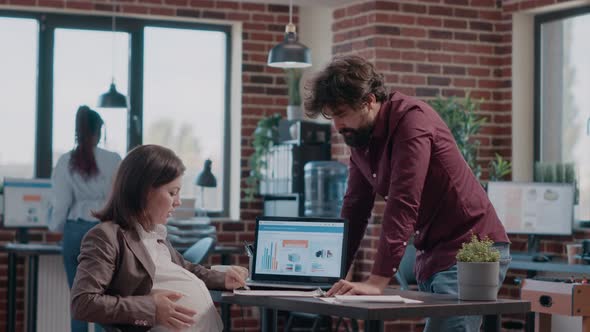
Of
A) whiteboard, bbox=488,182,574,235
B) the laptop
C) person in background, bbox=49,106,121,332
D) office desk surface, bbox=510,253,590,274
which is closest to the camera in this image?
the laptop

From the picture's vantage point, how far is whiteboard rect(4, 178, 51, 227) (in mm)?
6895

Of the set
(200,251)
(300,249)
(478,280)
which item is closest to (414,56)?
(200,251)

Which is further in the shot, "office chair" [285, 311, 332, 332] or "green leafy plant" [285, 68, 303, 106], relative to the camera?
"green leafy plant" [285, 68, 303, 106]

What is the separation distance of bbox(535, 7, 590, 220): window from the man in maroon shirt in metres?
3.61

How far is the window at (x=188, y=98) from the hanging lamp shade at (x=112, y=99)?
2.07 ft

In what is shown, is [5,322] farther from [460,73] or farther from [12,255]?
[460,73]

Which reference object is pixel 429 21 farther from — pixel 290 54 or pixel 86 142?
pixel 86 142

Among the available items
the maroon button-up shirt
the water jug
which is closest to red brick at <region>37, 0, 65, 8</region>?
the water jug

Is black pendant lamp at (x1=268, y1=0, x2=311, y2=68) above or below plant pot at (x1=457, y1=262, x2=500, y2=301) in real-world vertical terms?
above

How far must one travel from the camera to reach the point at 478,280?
2.84 metres

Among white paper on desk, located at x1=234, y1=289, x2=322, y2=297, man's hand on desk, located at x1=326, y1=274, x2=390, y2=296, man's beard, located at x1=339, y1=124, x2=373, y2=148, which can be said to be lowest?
white paper on desk, located at x1=234, y1=289, x2=322, y2=297

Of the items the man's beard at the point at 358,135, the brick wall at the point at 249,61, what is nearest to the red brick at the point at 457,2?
the brick wall at the point at 249,61

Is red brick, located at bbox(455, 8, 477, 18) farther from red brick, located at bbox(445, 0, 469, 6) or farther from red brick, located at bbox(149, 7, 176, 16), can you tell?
red brick, located at bbox(149, 7, 176, 16)

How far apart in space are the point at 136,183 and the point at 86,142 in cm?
311
